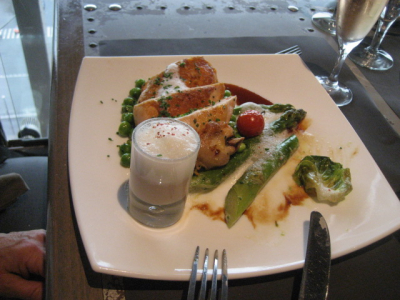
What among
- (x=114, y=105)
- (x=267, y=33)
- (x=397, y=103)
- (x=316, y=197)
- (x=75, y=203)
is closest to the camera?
(x=75, y=203)

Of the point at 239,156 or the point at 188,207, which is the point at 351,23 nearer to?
the point at 239,156

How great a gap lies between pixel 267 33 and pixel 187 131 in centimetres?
275

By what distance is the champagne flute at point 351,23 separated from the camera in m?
2.51

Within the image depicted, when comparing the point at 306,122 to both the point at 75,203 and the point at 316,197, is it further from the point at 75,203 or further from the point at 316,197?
the point at 75,203

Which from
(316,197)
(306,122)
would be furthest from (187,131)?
(306,122)

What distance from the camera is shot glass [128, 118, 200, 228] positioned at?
1.51 m

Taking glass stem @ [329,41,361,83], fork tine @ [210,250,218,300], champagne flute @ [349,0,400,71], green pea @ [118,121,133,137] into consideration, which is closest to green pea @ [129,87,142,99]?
green pea @ [118,121,133,137]

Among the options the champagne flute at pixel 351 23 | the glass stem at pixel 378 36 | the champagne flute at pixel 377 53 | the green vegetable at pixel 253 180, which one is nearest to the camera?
the green vegetable at pixel 253 180

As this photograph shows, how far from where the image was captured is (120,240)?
160cm

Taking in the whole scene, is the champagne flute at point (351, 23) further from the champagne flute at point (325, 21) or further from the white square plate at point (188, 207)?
the champagne flute at point (325, 21)

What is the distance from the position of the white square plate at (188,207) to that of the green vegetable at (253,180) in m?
0.06

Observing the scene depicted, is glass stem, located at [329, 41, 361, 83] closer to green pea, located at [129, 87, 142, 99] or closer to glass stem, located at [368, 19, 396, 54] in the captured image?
glass stem, located at [368, 19, 396, 54]

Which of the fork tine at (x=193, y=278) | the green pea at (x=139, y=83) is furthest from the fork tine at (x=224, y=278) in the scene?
the green pea at (x=139, y=83)

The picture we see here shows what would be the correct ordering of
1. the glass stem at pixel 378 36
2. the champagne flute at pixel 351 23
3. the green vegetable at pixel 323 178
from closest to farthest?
the green vegetable at pixel 323 178
the champagne flute at pixel 351 23
the glass stem at pixel 378 36
